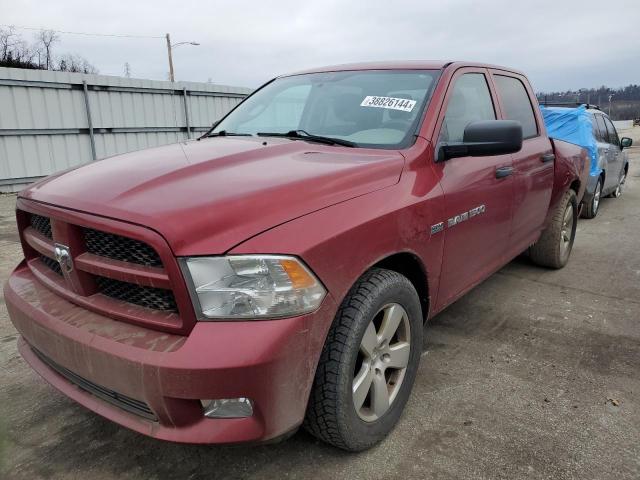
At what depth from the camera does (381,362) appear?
2.18 metres

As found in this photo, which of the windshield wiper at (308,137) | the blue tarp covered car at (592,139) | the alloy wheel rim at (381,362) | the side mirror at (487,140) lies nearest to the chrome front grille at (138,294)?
the alloy wheel rim at (381,362)

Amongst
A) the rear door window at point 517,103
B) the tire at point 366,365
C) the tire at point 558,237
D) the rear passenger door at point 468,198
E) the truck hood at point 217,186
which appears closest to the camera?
the truck hood at point 217,186

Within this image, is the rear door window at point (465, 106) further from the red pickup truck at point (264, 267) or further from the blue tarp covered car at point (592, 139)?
the blue tarp covered car at point (592, 139)

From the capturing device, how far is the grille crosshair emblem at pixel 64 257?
1946 millimetres

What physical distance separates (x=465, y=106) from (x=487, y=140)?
2.04 feet

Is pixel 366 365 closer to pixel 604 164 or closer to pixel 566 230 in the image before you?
pixel 566 230

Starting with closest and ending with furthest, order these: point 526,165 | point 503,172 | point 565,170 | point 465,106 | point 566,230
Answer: point 465,106 < point 503,172 < point 526,165 < point 565,170 < point 566,230

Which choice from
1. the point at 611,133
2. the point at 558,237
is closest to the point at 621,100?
the point at 611,133

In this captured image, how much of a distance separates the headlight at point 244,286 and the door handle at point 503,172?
1913mm

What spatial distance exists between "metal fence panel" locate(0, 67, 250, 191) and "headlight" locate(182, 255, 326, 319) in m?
10.2

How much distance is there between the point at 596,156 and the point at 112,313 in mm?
7732

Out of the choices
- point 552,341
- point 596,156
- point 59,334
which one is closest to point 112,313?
point 59,334

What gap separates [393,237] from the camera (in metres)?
2.18

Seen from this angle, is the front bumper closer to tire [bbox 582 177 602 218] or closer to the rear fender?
the rear fender
